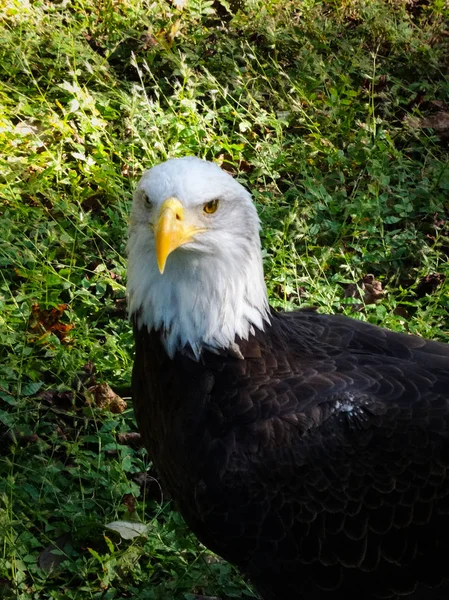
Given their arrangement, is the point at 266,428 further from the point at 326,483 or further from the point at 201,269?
the point at 201,269

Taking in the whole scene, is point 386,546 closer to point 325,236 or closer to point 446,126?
point 325,236

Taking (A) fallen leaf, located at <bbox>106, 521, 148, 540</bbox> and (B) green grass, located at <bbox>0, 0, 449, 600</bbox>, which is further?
(B) green grass, located at <bbox>0, 0, 449, 600</bbox>

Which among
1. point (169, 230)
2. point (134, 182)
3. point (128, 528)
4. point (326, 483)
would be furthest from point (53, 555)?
point (134, 182)

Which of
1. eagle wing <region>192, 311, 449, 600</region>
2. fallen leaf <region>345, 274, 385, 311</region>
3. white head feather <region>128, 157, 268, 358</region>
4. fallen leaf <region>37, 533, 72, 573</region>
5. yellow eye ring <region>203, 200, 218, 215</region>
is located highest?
yellow eye ring <region>203, 200, 218, 215</region>

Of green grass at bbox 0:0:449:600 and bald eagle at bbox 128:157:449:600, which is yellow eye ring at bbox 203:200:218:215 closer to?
bald eagle at bbox 128:157:449:600

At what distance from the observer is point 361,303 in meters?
5.78

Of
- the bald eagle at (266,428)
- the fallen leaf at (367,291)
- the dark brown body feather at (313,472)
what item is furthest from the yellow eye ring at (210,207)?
the fallen leaf at (367,291)

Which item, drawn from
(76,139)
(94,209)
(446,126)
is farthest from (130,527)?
(446,126)

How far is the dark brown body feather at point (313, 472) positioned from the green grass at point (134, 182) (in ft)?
2.54

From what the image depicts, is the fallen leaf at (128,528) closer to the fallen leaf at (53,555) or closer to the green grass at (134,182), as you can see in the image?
the green grass at (134,182)

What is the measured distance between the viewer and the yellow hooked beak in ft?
11.9

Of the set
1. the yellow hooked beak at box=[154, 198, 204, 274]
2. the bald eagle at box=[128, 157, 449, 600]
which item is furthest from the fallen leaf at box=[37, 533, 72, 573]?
the yellow hooked beak at box=[154, 198, 204, 274]

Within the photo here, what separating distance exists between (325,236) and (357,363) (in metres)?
2.29

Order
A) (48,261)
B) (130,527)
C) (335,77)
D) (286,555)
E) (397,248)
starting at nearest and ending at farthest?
(286,555) < (130,527) < (48,261) < (397,248) < (335,77)
